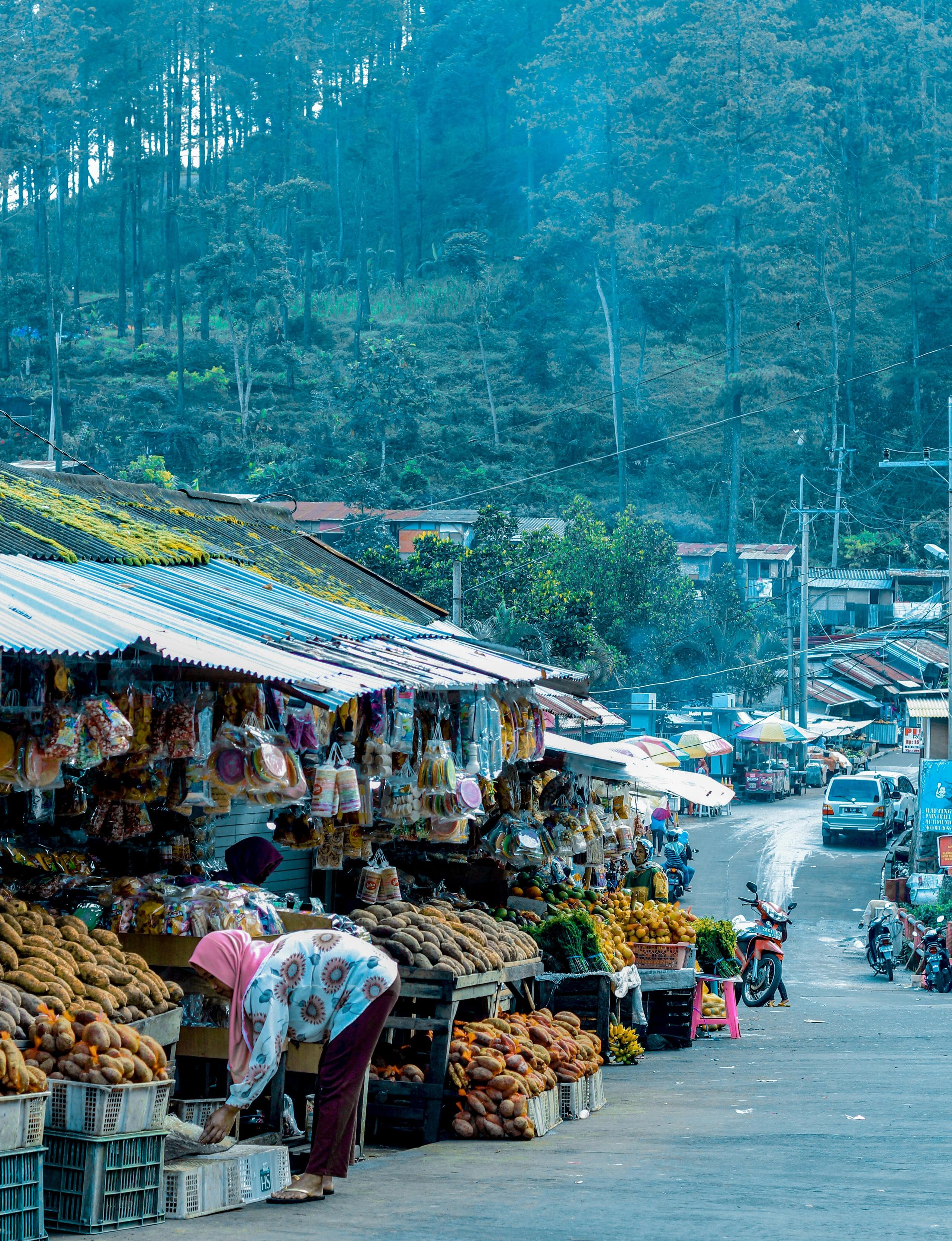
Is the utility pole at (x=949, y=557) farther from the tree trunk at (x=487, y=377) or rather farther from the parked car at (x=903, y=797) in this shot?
the tree trunk at (x=487, y=377)

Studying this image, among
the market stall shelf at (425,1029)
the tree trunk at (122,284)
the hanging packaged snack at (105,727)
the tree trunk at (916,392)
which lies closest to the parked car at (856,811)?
the market stall shelf at (425,1029)

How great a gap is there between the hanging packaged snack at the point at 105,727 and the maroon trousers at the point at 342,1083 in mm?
1708

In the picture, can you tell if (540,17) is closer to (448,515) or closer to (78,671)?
(448,515)

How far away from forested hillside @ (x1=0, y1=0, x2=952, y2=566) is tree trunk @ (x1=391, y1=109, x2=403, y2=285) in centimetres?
53

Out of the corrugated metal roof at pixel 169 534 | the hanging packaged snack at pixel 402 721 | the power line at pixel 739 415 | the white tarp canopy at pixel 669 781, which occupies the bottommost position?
the white tarp canopy at pixel 669 781

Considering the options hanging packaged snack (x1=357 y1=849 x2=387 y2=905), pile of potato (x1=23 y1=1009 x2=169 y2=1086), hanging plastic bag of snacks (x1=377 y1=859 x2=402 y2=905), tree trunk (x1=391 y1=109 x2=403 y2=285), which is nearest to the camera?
pile of potato (x1=23 y1=1009 x2=169 y2=1086)

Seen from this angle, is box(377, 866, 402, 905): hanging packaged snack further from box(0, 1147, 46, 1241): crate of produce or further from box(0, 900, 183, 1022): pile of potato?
box(0, 1147, 46, 1241): crate of produce

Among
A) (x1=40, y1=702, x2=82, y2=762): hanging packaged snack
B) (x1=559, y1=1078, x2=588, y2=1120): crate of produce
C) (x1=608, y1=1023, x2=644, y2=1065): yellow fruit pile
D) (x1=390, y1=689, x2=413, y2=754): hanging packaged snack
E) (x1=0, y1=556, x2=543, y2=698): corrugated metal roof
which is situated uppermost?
(x1=0, y1=556, x2=543, y2=698): corrugated metal roof

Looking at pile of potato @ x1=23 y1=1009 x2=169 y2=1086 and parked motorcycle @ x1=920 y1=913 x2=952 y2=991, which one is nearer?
pile of potato @ x1=23 y1=1009 x2=169 y2=1086

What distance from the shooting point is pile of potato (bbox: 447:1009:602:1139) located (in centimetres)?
721

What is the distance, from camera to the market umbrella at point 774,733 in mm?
38094

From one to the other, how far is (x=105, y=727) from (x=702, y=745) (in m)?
21.3

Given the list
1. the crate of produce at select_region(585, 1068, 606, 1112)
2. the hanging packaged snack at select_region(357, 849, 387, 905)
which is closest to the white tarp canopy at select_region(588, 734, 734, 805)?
the hanging packaged snack at select_region(357, 849, 387, 905)

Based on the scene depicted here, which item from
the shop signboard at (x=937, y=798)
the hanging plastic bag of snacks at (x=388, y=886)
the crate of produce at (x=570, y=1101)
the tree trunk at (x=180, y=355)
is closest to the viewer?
the crate of produce at (x=570, y=1101)
